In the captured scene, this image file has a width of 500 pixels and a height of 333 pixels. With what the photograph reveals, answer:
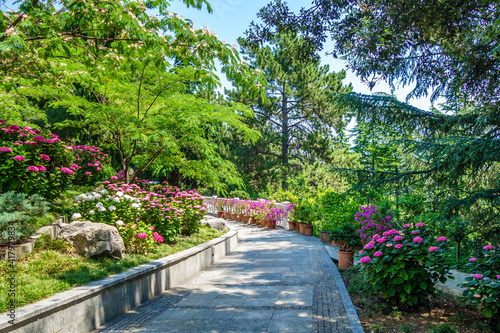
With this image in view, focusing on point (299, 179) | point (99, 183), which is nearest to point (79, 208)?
point (99, 183)

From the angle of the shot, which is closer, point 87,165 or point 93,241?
point 93,241

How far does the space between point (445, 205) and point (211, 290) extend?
3.94m

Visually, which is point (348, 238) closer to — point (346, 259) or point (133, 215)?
point (346, 259)

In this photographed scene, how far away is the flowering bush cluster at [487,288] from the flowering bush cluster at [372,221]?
2979mm

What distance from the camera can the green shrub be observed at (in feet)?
13.8

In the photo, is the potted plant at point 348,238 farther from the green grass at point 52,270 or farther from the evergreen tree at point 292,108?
the evergreen tree at point 292,108

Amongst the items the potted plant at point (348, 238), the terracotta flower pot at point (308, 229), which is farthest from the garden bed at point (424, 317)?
the terracotta flower pot at point (308, 229)

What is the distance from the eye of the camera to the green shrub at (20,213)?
4211mm

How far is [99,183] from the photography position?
8.51 metres

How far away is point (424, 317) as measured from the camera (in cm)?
341

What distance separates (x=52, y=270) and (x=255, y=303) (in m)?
2.61

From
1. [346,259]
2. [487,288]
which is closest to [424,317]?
[487,288]

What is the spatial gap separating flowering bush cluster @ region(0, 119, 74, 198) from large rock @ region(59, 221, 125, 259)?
127cm

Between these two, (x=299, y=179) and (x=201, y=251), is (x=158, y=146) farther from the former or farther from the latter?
(x=299, y=179)
